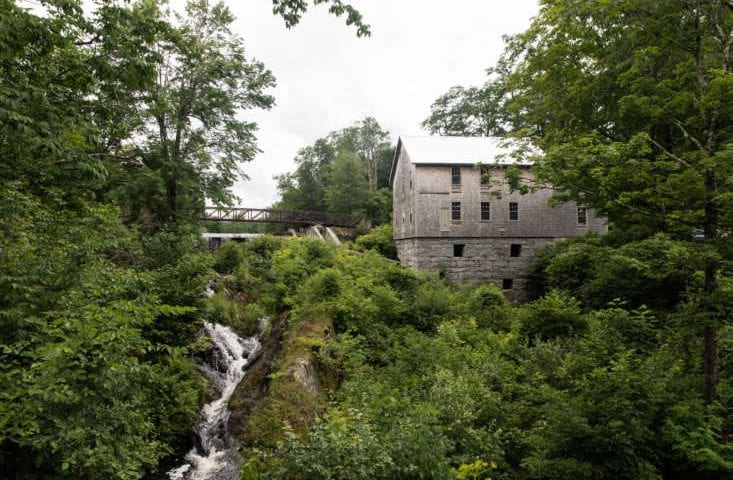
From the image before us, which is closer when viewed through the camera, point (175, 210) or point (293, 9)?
point (293, 9)

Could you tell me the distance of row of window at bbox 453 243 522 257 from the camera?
25.0 m

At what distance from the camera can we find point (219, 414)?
10.1 meters

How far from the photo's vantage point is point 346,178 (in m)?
40.6

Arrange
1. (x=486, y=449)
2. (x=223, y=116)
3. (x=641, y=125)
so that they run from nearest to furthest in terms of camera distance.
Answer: (x=486, y=449), (x=641, y=125), (x=223, y=116)

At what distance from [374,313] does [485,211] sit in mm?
14973

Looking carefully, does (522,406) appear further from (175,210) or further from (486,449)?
(175,210)

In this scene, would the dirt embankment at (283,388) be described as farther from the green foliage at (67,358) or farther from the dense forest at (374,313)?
the green foliage at (67,358)

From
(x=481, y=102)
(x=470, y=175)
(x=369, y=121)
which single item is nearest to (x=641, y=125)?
(x=470, y=175)

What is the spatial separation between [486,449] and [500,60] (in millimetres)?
33971

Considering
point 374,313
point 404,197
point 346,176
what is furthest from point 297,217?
point 374,313

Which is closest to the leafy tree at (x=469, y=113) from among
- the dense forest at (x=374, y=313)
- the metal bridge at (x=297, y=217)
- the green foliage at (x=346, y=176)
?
the green foliage at (x=346, y=176)

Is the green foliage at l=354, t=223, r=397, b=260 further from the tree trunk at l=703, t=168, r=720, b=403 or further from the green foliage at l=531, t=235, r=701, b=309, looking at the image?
the tree trunk at l=703, t=168, r=720, b=403

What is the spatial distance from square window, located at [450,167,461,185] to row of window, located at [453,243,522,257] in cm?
385

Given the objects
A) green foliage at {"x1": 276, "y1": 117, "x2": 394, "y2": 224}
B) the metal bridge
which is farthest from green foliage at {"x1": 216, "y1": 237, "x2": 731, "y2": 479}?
green foliage at {"x1": 276, "y1": 117, "x2": 394, "y2": 224}
